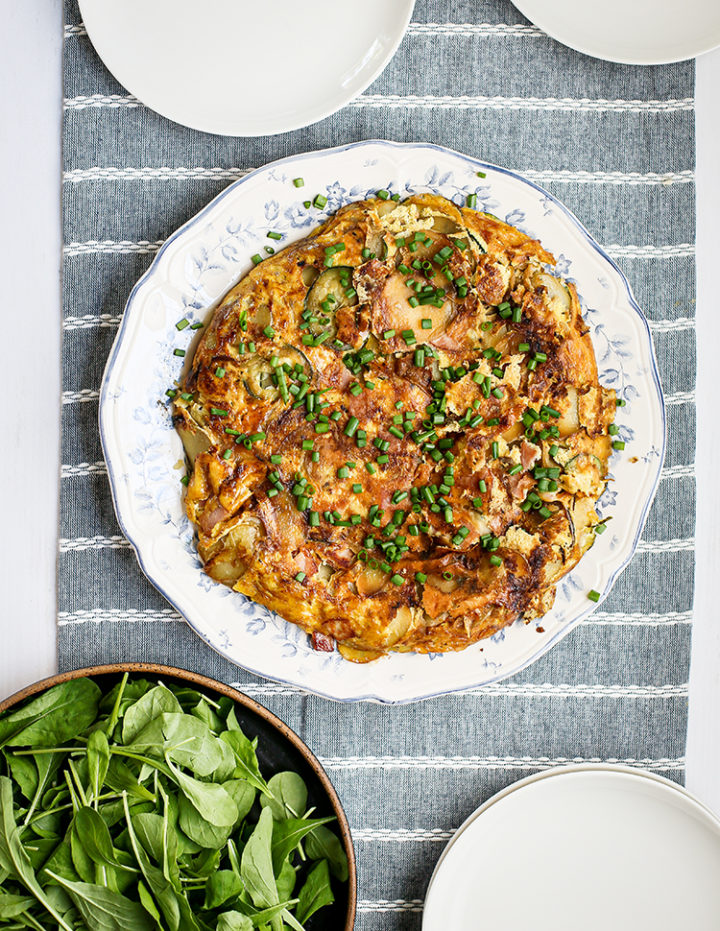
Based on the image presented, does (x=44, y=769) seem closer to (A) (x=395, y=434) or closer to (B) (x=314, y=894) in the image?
(B) (x=314, y=894)

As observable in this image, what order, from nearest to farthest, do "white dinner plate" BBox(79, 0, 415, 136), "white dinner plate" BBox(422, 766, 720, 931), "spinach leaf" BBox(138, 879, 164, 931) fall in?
1. "spinach leaf" BBox(138, 879, 164, 931)
2. "white dinner plate" BBox(79, 0, 415, 136)
3. "white dinner plate" BBox(422, 766, 720, 931)

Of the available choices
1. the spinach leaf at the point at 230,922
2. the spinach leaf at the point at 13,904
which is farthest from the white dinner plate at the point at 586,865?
the spinach leaf at the point at 13,904

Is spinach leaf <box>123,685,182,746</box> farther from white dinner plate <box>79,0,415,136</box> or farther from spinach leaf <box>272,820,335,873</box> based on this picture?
white dinner plate <box>79,0,415,136</box>

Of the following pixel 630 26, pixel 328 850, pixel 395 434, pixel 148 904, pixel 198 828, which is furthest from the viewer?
pixel 630 26

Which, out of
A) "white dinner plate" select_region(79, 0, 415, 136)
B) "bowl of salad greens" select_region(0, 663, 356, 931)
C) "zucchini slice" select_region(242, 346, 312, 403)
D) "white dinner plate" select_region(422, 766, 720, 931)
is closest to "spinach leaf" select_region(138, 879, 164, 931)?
"bowl of salad greens" select_region(0, 663, 356, 931)

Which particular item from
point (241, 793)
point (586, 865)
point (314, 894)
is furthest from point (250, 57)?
point (586, 865)

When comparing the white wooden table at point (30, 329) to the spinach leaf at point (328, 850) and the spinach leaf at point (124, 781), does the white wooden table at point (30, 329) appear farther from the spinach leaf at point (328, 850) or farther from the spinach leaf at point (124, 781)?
the spinach leaf at point (328, 850)

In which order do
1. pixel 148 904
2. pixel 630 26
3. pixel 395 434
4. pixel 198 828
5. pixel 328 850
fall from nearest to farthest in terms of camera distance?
pixel 148 904 → pixel 198 828 → pixel 395 434 → pixel 328 850 → pixel 630 26
